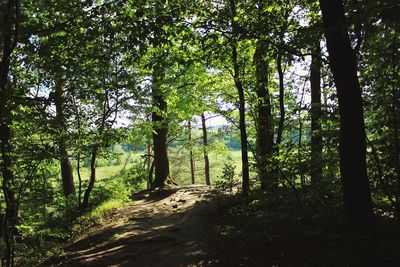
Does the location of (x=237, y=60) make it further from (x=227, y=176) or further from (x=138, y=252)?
(x=138, y=252)

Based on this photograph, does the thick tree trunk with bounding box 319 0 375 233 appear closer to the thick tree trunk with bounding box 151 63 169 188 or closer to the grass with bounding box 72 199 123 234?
the grass with bounding box 72 199 123 234

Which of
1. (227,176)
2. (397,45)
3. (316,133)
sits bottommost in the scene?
(227,176)

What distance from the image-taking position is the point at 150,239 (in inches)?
326

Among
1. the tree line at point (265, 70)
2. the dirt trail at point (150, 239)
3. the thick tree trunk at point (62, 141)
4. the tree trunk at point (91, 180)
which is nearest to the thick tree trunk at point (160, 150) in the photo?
the dirt trail at point (150, 239)

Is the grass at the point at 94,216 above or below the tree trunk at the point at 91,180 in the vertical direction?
below

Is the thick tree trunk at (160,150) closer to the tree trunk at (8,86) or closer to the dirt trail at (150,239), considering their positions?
the dirt trail at (150,239)

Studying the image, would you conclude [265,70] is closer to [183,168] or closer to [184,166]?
[183,168]

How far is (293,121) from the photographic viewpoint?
23.5 ft

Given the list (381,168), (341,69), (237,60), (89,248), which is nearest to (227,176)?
(237,60)

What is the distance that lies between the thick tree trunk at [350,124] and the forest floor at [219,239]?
0.49m

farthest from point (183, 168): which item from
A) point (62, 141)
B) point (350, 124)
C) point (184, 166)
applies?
point (350, 124)

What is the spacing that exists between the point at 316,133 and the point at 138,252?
4.95m

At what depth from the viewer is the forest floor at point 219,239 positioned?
4.86 metres

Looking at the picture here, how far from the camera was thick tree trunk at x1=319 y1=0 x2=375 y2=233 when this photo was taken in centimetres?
457
